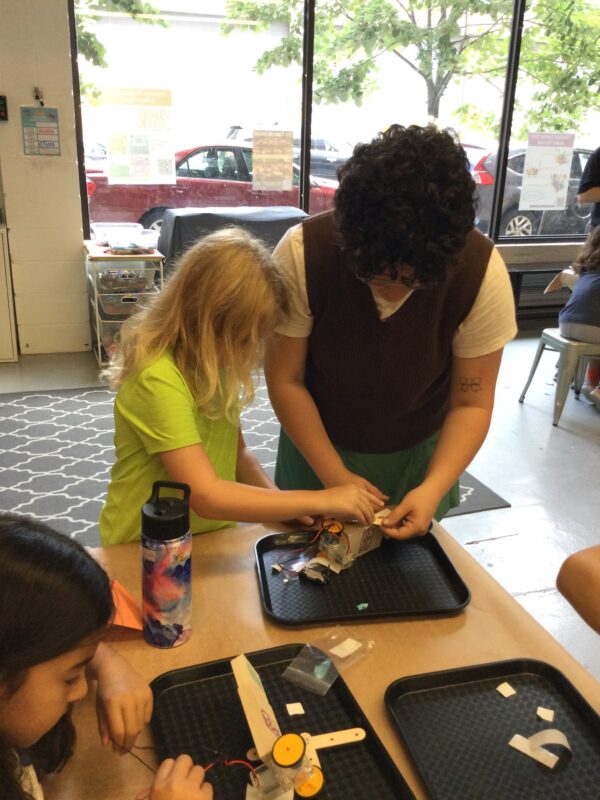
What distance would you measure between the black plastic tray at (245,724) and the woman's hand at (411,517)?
28cm

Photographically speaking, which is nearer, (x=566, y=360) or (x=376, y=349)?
(x=376, y=349)

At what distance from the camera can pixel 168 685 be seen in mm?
887

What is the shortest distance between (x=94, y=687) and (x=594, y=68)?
5.96 meters

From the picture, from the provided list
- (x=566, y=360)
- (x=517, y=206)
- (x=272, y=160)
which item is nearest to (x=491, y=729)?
(x=566, y=360)

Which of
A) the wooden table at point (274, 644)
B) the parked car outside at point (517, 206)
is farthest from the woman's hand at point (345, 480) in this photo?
the parked car outside at point (517, 206)

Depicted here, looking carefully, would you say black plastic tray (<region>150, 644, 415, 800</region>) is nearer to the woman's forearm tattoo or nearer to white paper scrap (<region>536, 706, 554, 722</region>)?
white paper scrap (<region>536, 706, 554, 722</region>)

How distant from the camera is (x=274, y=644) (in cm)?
97

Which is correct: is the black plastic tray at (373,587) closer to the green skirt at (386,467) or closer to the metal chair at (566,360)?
the green skirt at (386,467)

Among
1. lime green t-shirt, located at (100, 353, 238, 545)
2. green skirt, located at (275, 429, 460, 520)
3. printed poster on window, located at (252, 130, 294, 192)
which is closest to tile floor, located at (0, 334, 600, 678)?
green skirt, located at (275, 429, 460, 520)

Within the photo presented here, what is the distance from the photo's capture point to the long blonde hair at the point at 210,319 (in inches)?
45.1

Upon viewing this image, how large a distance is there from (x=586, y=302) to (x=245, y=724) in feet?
10.7

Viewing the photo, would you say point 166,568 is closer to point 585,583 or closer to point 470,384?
point 585,583

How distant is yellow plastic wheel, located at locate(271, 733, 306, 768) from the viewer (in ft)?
2.40

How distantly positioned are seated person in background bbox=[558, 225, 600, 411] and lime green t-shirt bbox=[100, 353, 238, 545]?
2.80 m
